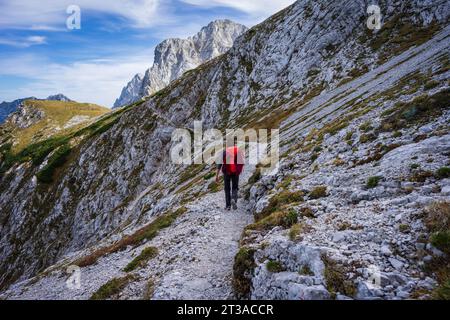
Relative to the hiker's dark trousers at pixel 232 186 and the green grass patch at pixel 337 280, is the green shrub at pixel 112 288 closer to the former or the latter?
the hiker's dark trousers at pixel 232 186

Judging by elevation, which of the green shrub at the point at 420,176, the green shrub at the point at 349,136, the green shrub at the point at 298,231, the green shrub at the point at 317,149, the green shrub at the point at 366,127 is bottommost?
the green shrub at the point at 298,231

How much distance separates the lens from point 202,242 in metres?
16.1

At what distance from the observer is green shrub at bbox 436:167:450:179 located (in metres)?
11.2

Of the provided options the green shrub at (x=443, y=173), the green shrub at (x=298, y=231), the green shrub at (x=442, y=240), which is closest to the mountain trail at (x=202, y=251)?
the green shrub at (x=298, y=231)

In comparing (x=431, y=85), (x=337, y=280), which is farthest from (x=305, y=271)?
(x=431, y=85)

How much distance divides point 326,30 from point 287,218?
70.1m

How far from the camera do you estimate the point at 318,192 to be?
14930mm

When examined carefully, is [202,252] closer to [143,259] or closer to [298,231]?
[143,259]

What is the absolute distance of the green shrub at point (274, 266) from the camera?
400 inches

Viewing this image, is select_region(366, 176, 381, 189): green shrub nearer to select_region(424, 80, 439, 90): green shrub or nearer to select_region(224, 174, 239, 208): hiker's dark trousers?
select_region(224, 174, 239, 208): hiker's dark trousers

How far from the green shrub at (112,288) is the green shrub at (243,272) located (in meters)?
6.09

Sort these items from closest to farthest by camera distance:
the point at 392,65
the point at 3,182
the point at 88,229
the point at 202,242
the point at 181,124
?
1. the point at 202,242
2. the point at 392,65
3. the point at 88,229
4. the point at 181,124
5. the point at 3,182
